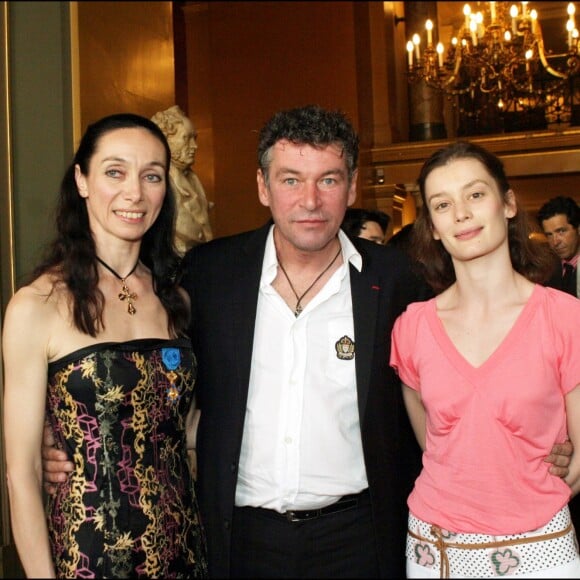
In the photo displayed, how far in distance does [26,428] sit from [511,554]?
1.24 metres

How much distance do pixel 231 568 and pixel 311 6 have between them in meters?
8.80

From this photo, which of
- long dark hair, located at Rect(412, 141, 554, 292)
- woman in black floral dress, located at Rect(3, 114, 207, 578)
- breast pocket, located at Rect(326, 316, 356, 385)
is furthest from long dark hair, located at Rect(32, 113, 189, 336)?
long dark hair, located at Rect(412, 141, 554, 292)

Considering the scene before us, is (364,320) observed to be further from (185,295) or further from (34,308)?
(34,308)

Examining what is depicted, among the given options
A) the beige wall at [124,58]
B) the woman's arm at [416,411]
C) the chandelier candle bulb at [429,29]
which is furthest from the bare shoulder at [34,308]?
the chandelier candle bulb at [429,29]

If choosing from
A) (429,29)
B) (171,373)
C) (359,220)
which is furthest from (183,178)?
(429,29)

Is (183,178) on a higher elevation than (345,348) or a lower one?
higher

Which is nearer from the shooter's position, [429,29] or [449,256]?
[449,256]

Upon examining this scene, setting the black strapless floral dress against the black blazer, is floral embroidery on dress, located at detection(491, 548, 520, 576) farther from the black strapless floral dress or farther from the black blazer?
the black strapless floral dress

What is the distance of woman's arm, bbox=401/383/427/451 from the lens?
273 centimetres

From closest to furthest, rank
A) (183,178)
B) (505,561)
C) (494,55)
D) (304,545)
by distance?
(505,561) → (304,545) → (183,178) → (494,55)

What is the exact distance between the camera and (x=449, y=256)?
8.82 feet

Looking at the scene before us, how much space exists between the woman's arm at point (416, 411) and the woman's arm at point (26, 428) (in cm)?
114

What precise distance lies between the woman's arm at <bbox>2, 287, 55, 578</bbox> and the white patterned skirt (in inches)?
38.1

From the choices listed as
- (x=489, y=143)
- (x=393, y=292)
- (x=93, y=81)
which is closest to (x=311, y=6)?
(x=489, y=143)
